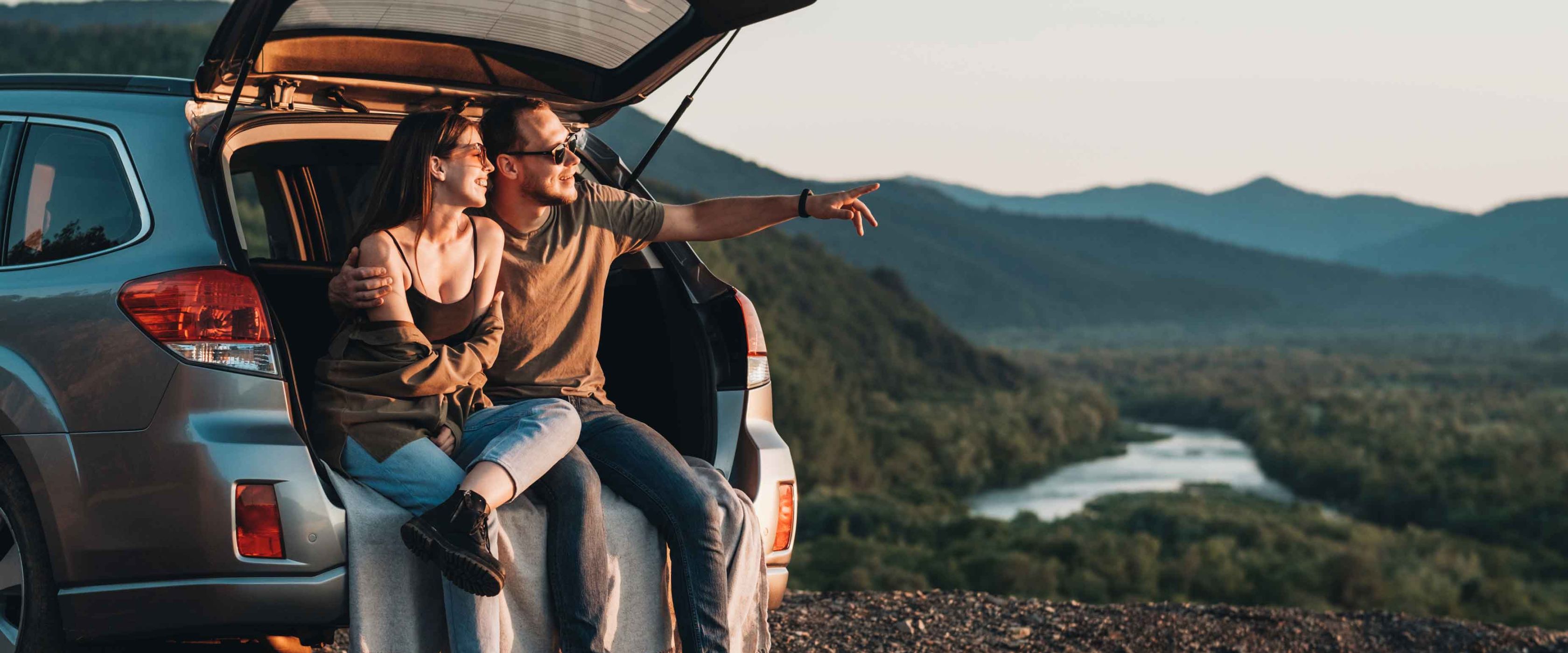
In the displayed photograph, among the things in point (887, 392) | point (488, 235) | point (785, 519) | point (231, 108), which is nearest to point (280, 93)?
point (231, 108)

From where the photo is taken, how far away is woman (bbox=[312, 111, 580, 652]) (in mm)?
3053

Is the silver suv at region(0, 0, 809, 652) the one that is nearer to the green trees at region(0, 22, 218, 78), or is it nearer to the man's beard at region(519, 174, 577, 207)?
the man's beard at region(519, 174, 577, 207)

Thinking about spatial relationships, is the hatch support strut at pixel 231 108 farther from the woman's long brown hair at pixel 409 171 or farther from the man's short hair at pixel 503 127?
the man's short hair at pixel 503 127

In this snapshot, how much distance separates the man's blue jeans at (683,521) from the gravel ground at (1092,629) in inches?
78.8

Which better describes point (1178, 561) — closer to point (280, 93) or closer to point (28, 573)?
point (280, 93)

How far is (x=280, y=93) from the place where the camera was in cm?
375

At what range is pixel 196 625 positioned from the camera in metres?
2.97

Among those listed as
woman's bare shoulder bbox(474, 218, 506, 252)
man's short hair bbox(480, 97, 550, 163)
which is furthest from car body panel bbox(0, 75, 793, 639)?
man's short hair bbox(480, 97, 550, 163)

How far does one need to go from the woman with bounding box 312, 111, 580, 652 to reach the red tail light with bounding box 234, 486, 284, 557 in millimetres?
257

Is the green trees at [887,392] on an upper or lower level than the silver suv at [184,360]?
lower

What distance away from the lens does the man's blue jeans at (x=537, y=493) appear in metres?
3.08

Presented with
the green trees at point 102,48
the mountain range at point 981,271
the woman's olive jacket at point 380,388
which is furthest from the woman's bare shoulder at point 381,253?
the mountain range at point 981,271

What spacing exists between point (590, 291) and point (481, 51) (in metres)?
0.91

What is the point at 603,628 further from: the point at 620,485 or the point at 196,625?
the point at 196,625
